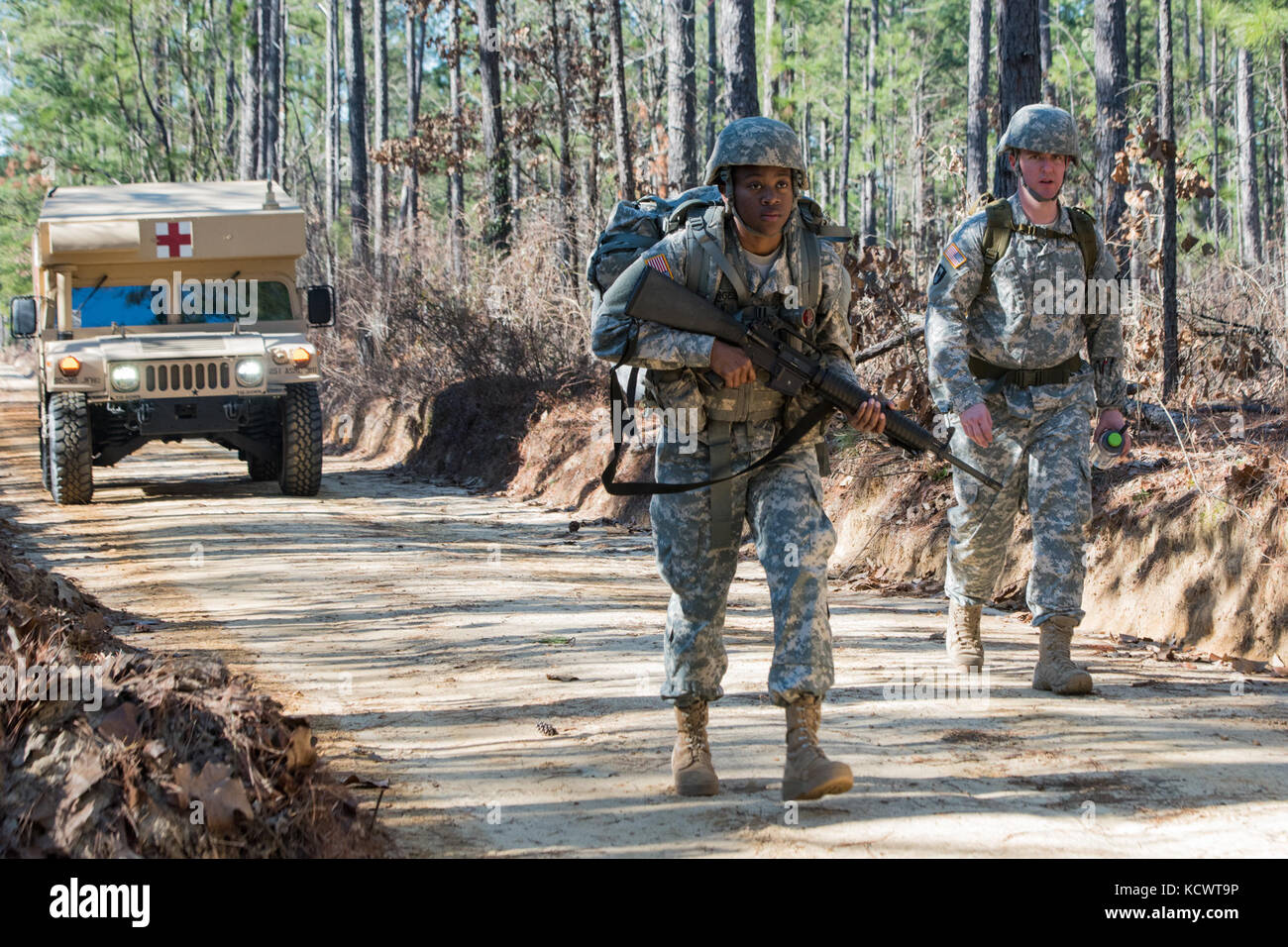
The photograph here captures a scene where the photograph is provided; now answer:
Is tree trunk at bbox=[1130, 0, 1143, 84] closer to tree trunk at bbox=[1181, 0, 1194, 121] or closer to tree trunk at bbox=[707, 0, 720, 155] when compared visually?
tree trunk at bbox=[1181, 0, 1194, 121]

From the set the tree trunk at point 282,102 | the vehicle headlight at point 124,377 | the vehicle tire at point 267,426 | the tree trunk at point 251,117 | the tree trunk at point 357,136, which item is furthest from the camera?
the tree trunk at point 282,102

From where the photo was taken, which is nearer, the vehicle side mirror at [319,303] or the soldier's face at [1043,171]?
the soldier's face at [1043,171]

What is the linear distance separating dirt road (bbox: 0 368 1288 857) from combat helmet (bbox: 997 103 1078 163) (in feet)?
6.85

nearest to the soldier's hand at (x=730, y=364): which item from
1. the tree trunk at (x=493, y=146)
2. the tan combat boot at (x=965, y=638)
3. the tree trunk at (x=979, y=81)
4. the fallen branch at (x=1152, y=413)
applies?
the tan combat boot at (x=965, y=638)

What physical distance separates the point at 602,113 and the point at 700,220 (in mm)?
14744

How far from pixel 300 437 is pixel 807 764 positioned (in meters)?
8.87

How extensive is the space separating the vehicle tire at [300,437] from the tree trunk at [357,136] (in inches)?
332

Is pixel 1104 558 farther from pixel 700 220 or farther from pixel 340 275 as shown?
pixel 340 275

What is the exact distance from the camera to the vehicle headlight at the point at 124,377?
11094mm

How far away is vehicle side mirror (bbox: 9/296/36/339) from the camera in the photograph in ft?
36.8

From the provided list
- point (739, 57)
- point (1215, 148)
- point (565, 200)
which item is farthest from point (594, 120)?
point (1215, 148)

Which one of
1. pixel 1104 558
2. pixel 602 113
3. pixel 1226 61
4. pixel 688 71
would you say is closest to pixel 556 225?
pixel 688 71

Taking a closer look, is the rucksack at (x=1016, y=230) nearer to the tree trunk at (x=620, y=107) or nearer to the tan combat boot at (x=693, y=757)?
the tan combat boot at (x=693, y=757)

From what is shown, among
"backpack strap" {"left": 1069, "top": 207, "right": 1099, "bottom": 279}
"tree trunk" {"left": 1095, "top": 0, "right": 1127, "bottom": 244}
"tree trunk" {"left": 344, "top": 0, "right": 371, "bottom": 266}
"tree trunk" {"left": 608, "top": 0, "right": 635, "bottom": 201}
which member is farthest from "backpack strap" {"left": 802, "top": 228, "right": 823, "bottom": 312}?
"tree trunk" {"left": 344, "top": 0, "right": 371, "bottom": 266}
